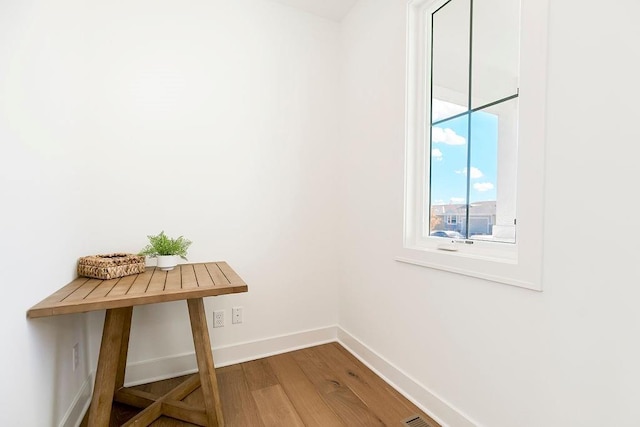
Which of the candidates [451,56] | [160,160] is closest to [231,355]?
[160,160]

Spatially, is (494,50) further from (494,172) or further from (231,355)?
(231,355)

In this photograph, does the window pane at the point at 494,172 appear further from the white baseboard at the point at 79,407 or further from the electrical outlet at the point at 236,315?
the white baseboard at the point at 79,407

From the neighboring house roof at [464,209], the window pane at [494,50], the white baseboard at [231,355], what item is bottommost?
the white baseboard at [231,355]

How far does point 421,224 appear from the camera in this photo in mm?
1712

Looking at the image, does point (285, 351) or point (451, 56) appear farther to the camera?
point (285, 351)

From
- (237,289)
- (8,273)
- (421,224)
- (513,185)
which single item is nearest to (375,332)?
(421,224)

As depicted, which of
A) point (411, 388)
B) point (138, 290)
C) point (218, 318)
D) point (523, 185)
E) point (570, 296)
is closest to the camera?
point (570, 296)

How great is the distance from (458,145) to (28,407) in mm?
2057

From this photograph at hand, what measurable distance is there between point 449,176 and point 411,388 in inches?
46.3

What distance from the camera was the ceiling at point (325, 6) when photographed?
2121mm

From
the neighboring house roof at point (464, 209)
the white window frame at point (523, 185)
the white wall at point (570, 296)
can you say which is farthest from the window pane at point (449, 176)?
the white wall at point (570, 296)

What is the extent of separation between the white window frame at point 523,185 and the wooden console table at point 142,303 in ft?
3.30

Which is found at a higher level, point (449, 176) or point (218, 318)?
point (449, 176)

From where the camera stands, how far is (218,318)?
1973 millimetres
